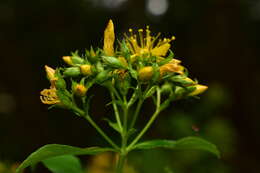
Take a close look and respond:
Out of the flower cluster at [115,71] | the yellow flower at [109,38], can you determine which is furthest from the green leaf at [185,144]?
the yellow flower at [109,38]

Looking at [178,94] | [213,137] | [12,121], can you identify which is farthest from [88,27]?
[178,94]

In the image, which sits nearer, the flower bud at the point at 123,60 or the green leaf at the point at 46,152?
the green leaf at the point at 46,152

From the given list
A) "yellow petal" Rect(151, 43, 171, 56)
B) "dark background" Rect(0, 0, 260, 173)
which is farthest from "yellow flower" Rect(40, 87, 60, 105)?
"dark background" Rect(0, 0, 260, 173)

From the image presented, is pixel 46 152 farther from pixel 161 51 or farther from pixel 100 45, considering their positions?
pixel 100 45

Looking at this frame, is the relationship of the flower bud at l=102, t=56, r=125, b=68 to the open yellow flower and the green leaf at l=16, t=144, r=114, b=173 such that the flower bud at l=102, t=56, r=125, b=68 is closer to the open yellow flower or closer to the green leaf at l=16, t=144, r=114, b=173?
the open yellow flower

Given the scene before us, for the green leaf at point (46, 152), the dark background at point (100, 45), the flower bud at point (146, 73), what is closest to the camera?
the green leaf at point (46, 152)

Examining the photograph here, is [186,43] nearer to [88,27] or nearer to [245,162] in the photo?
[88,27]

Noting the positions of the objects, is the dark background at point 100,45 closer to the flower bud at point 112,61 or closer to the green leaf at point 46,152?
the flower bud at point 112,61
